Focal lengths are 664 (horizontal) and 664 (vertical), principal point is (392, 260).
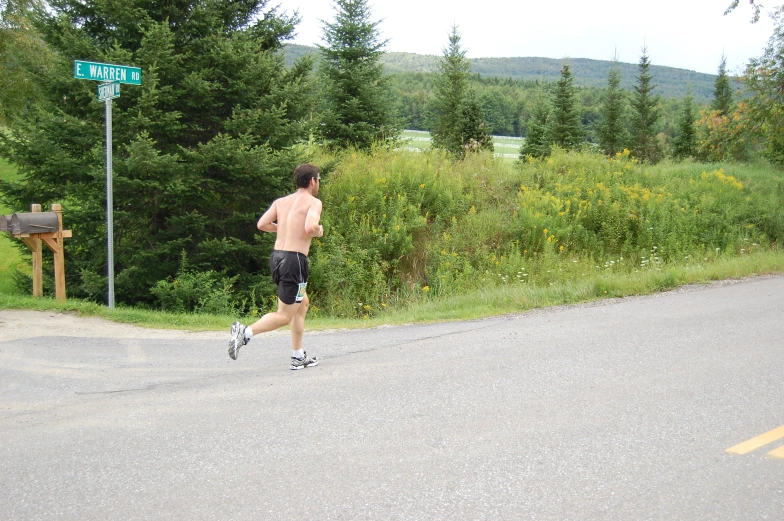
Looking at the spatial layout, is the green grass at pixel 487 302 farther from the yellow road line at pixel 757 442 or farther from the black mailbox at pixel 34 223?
the yellow road line at pixel 757 442

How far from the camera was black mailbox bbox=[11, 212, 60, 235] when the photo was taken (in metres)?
9.55

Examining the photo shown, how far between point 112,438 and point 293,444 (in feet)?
4.41

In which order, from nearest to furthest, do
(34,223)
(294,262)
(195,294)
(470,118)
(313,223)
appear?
(313,223) < (294,262) < (34,223) < (195,294) < (470,118)

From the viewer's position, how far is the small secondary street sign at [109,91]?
8.96 meters

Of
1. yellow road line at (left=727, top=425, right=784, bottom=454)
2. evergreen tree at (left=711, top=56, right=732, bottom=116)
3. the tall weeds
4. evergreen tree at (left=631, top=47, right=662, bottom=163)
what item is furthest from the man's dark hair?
evergreen tree at (left=711, top=56, right=732, bottom=116)

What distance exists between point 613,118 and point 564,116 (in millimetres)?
9569

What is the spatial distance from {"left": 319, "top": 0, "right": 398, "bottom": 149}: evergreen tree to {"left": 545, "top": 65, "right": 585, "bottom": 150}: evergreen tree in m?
17.6

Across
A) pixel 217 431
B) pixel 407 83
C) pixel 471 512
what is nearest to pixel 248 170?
pixel 217 431

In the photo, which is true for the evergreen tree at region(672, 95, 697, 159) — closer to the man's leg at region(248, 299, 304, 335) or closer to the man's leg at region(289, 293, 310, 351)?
the man's leg at region(289, 293, 310, 351)

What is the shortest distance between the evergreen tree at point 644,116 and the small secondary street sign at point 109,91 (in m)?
Result: 45.0

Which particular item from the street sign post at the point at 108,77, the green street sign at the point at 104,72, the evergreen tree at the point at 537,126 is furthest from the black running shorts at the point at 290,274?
the evergreen tree at the point at 537,126

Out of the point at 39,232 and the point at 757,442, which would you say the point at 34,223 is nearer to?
the point at 39,232

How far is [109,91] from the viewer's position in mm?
9008

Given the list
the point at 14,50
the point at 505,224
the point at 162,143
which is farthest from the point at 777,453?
the point at 14,50
